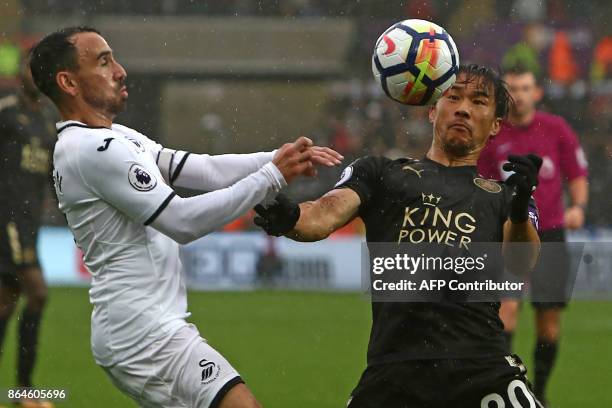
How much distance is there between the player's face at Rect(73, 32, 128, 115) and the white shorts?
0.98m

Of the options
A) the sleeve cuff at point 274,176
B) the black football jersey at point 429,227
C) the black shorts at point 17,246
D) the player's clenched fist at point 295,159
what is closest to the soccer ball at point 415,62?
the black football jersey at point 429,227

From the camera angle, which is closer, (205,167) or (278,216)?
(278,216)

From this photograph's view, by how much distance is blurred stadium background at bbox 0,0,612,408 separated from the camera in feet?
36.6

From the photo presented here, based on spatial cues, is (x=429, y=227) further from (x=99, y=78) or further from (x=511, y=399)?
(x=99, y=78)

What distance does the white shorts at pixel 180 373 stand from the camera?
13.6 feet

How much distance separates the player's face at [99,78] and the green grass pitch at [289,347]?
3262mm

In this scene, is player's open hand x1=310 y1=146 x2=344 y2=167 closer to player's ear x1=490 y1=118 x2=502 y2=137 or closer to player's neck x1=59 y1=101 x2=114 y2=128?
player's ear x1=490 y1=118 x2=502 y2=137

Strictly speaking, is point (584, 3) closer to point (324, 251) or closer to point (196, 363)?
point (324, 251)

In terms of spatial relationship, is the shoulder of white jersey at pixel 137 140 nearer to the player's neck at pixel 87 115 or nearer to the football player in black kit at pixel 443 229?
the player's neck at pixel 87 115

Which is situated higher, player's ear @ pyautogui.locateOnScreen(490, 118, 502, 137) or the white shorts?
player's ear @ pyautogui.locateOnScreen(490, 118, 502, 137)

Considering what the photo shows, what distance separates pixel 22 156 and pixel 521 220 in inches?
188

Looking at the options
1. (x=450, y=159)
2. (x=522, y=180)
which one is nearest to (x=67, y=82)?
(x=450, y=159)

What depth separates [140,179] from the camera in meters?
4.18

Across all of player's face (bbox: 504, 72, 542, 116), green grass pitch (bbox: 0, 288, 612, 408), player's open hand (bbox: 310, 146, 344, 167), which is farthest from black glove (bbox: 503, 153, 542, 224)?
player's face (bbox: 504, 72, 542, 116)
